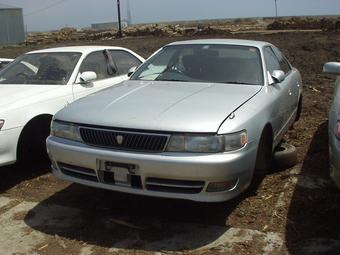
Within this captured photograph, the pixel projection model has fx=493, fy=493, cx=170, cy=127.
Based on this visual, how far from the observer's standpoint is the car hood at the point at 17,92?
5443mm

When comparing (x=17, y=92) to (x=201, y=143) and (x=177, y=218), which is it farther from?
(x=201, y=143)

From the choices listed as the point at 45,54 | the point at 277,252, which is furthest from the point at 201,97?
the point at 45,54

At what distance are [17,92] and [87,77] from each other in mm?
920

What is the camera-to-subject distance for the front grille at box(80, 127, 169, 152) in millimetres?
3915

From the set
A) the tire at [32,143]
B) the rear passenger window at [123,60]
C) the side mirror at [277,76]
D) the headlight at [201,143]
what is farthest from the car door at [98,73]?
the headlight at [201,143]

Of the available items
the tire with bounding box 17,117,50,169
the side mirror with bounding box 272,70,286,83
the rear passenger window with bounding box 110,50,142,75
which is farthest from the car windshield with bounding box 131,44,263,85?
the rear passenger window with bounding box 110,50,142,75

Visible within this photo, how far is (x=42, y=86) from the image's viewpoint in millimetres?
6039

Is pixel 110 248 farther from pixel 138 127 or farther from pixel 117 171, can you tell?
pixel 138 127

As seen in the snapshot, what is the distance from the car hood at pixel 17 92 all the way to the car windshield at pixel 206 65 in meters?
1.13

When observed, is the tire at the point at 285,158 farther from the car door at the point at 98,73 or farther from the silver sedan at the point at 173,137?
the car door at the point at 98,73

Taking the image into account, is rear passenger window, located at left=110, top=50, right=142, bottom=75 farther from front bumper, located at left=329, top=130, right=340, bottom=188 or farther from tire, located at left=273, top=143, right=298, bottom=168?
front bumper, located at left=329, top=130, right=340, bottom=188

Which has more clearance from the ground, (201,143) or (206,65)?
(206,65)

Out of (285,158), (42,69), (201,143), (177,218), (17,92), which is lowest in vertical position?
(177,218)

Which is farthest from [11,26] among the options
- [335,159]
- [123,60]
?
[335,159]
